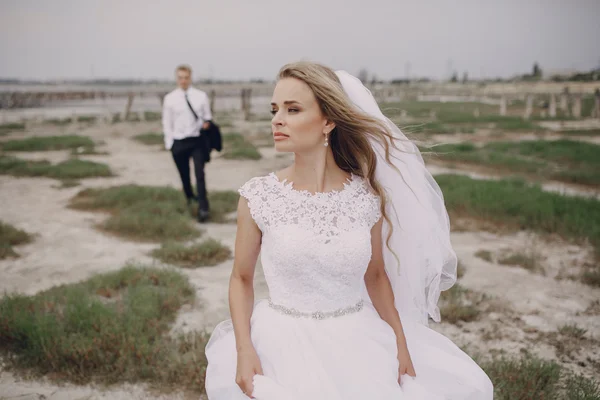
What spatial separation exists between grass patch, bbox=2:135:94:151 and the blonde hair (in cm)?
1685

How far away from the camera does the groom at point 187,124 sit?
7.10 metres

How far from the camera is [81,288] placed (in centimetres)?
445

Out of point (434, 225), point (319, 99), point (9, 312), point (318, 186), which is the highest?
point (319, 99)

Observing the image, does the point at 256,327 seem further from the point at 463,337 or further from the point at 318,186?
the point at 463,337

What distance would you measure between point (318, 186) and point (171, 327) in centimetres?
262

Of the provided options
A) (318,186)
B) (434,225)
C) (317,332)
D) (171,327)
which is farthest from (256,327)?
(171,327)

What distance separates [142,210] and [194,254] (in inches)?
90.3

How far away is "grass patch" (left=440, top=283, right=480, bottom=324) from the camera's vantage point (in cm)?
423

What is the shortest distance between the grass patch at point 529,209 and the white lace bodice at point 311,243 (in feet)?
17.0

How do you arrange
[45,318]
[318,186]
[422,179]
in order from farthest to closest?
[45,318] → [422,179] → [318,186]

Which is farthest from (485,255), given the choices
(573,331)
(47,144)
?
(47,144)

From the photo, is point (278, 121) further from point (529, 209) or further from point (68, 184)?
point (68, 184)

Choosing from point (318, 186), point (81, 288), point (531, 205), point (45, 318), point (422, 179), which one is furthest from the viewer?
point (531, 205)

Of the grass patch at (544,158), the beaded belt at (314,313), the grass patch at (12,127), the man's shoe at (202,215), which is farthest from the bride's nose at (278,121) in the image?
the grass patch at (12,127)
